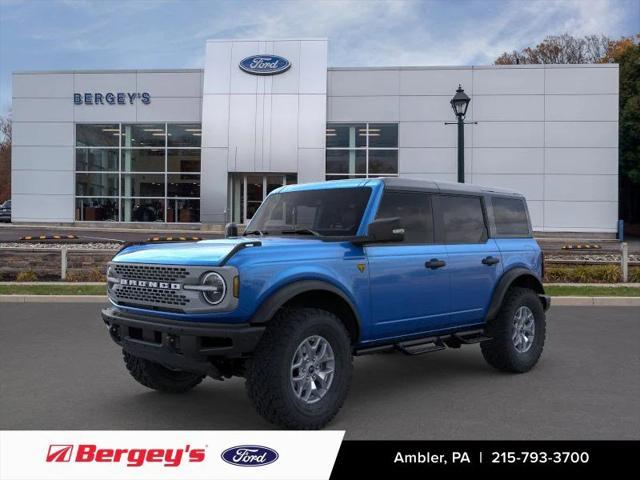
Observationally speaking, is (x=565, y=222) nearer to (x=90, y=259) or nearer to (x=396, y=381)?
(x=90, y=259)

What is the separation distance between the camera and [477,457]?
391 centimetres

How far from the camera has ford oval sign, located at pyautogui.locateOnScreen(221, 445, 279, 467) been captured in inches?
143

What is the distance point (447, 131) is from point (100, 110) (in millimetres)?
17536

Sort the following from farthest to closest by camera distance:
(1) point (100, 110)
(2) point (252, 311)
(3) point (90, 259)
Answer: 1. (1) point (100, 110)
2. (3) point (90, 259)
3. (2) point (252, 311)

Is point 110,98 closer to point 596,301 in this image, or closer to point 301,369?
point 596,301

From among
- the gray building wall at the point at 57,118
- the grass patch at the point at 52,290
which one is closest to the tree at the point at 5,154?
the gray building wall at the point at 57,118

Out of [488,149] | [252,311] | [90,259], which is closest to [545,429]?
[252,311]

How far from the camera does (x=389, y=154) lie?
30531 mm

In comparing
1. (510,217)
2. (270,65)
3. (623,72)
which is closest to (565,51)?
(623,72)

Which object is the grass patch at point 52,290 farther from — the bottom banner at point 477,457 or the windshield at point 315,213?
the bottom banner at point 477,457

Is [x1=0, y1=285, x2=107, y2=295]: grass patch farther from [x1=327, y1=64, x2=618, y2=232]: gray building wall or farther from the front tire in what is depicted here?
[x1=327, y1=64, x2=618, y2=232]: gray building wall

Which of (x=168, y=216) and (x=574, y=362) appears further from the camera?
(x=168, y=216)

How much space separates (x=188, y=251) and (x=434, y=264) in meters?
2.20

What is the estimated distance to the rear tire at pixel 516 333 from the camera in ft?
20.5
